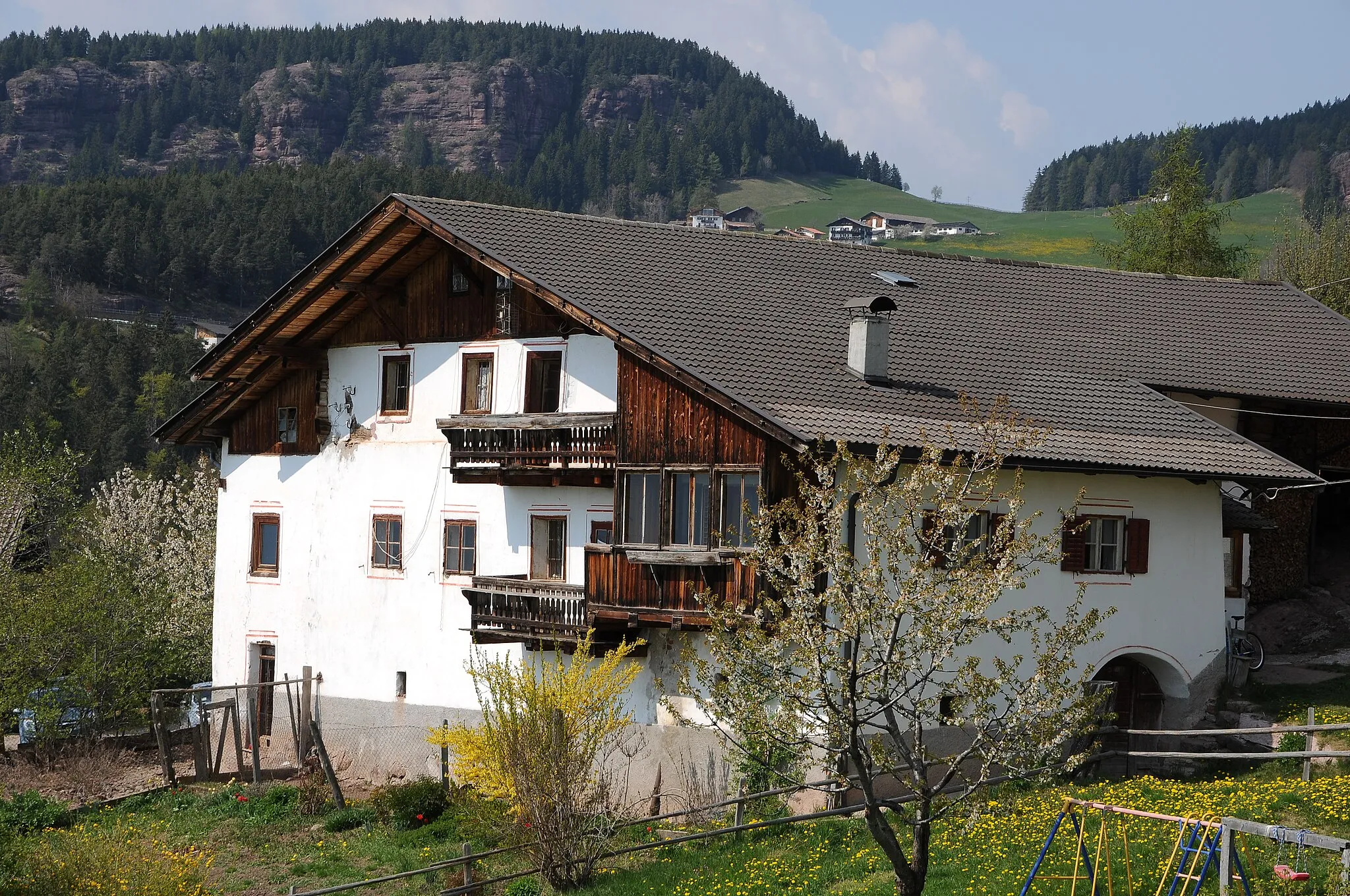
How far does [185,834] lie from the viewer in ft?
85.6

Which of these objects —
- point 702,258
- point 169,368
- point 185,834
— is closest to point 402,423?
point 702,258

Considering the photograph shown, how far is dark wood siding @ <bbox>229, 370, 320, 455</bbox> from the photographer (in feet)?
107

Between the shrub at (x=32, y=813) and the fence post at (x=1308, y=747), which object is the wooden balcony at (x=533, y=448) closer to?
the shrub at (x=32, y=813)

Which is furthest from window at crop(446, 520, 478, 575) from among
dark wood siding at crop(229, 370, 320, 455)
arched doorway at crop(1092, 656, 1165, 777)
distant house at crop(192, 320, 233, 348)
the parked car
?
distant house at crop(192, 320, 233, 348)

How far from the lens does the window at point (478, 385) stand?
93.8 ft

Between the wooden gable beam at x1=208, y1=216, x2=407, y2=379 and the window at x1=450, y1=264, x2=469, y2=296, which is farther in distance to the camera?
the window at x1=450, y1=264, x2=469, y2=296

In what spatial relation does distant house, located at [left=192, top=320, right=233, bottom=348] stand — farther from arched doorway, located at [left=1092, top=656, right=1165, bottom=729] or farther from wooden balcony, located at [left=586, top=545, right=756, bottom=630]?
arched doorway, located at [left=1092, top=656, right=1165, bottom=729]

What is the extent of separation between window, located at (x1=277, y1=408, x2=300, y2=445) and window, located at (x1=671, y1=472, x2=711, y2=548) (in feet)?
39.3

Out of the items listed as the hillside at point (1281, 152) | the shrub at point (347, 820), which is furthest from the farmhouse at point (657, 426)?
the hillside at point (1281, 152)

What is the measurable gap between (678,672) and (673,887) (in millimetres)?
5064

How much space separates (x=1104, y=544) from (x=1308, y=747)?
489 centimetres

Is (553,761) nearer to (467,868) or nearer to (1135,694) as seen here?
(467,868)

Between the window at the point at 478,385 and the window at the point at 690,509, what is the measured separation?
589 cm

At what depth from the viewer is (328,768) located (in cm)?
2802
